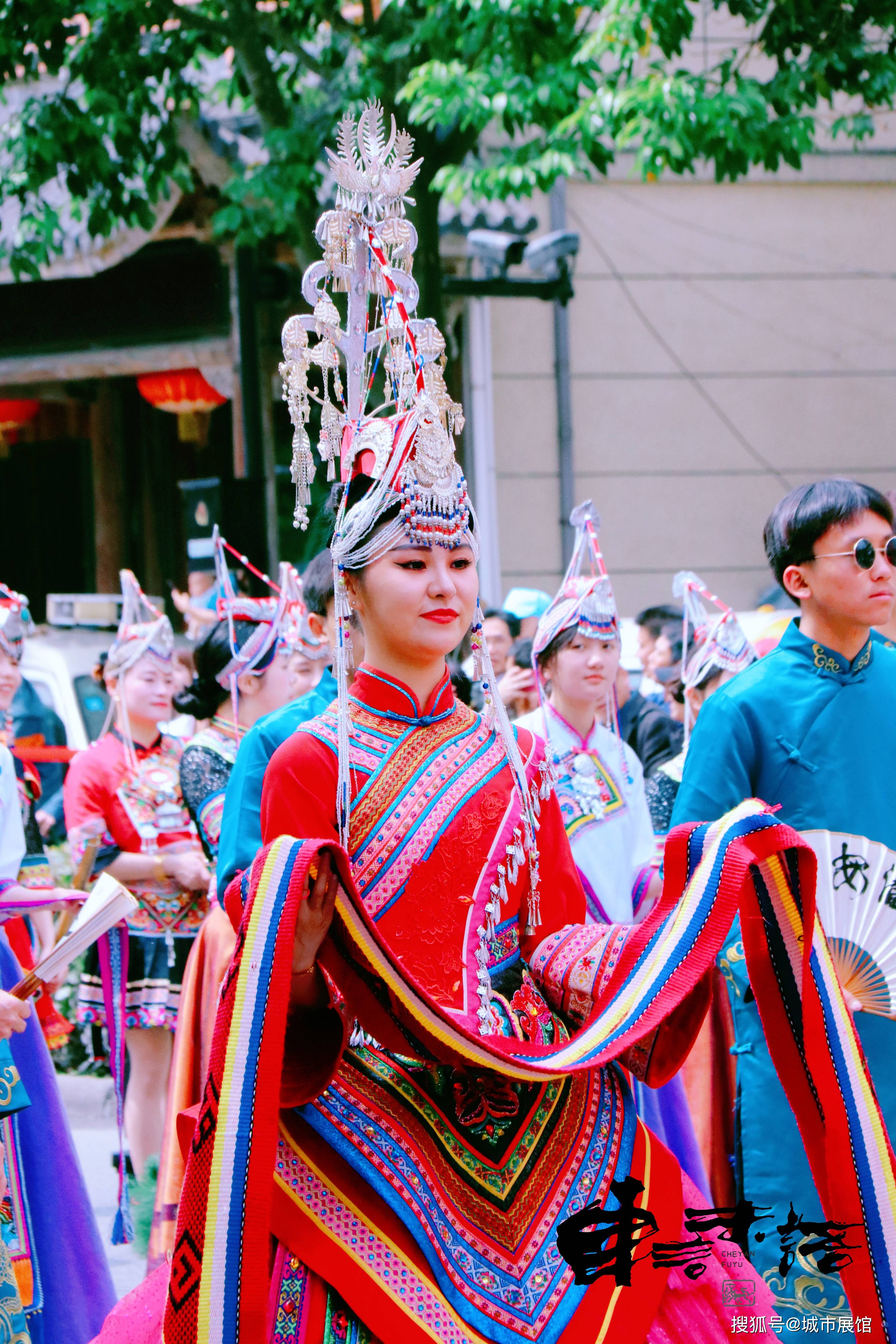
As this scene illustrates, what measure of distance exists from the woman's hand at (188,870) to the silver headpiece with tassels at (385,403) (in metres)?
2.87

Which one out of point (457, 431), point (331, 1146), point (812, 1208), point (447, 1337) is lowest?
point (812, 1208)

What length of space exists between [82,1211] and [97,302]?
867 cm

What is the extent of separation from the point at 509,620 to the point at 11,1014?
456cm

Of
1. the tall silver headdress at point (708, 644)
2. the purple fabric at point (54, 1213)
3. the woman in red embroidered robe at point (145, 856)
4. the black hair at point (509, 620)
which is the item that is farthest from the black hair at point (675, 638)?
the purple fabric at point (54, 1213)

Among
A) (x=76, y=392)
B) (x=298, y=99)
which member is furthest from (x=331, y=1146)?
(x=76, y=392)

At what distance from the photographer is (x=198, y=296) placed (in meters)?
10.7

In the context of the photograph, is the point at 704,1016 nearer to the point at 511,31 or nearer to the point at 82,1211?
the point at 82,1211

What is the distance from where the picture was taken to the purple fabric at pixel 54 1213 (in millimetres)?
3463

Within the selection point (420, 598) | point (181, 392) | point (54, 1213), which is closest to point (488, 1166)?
point (420, 598)

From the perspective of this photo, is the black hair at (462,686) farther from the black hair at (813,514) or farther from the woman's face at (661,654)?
the woman's face at (661,654)

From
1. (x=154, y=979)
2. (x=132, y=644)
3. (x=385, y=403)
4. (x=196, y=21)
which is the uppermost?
(x=196, y=21)

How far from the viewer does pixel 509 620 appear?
7172 mm

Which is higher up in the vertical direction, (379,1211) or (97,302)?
(97,302)

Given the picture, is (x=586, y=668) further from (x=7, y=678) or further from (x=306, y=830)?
(x=306, y=830)
